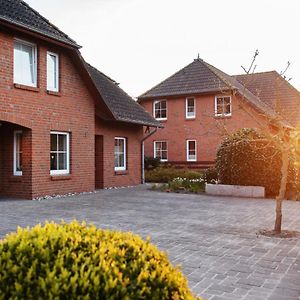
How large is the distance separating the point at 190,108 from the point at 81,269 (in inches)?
1171

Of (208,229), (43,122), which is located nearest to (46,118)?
(43,122)

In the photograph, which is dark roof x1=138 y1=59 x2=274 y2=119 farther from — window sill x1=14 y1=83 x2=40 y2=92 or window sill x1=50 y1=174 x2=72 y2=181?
window sill x1=14 y1=83 x2=40 y2=92

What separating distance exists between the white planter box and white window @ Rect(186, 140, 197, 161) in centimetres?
1331

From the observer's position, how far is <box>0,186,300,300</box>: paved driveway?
17.4 feet

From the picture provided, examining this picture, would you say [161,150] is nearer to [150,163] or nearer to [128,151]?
[150,163]

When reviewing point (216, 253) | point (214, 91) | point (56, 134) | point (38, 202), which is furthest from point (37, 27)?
point (214, 91)

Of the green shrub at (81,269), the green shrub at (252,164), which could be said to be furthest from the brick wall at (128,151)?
the green shrub at (81,269)

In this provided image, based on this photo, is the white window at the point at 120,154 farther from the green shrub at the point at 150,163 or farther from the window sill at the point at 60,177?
the green shrub at the point at 150,163

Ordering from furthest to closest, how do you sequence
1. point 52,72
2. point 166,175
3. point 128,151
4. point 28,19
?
point 166,175 → point 128,151 → point 52,72 → point 28,19

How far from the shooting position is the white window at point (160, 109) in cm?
3250

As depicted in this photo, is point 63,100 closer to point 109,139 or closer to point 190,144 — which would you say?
point 109,139

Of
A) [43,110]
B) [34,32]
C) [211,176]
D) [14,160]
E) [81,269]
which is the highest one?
[34,32]

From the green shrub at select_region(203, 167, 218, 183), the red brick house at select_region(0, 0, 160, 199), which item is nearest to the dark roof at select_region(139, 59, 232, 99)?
the green shrub at select_region(203, 167, 218, 183)

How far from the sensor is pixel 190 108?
31562mm
